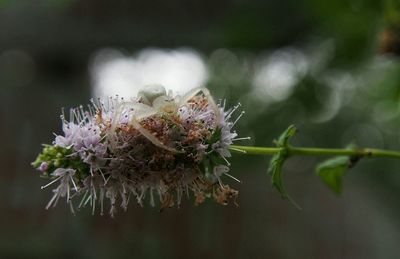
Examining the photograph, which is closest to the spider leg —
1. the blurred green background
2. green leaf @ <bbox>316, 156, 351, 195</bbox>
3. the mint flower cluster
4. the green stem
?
the mint flower cluster

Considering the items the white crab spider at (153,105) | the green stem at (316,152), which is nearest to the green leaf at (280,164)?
the green stem at (316,152)

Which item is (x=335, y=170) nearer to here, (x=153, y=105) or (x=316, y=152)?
(x=316, y=152)

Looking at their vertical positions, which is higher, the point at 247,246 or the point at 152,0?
the point at 152,0

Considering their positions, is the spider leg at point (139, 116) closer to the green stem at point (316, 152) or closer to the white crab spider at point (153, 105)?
the white crab spider at point (153, 105)

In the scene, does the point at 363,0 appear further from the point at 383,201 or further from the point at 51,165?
the point at 383,201

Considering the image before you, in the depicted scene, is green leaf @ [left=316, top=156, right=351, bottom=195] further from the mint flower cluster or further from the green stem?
the mint flower cluster

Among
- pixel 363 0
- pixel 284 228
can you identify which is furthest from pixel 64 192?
pixel 284 228

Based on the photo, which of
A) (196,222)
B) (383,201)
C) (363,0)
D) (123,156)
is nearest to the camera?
(123,156)
